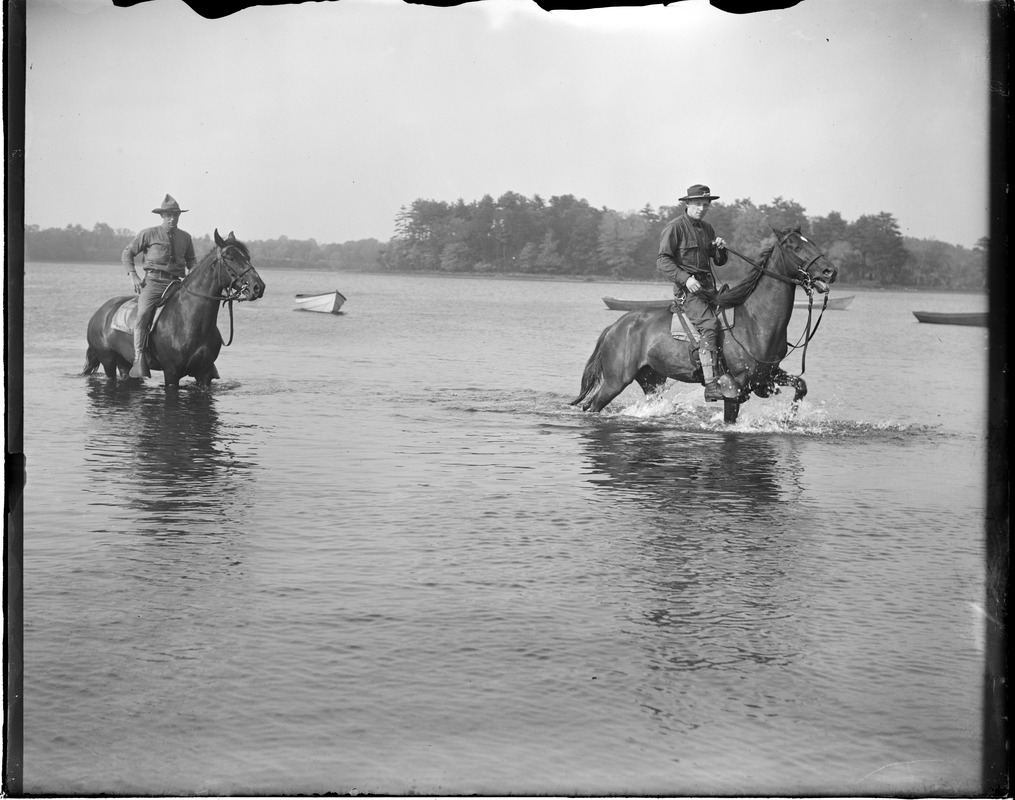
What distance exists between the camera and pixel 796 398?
33.7 ft

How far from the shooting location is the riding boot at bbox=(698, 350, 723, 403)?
10109 mm

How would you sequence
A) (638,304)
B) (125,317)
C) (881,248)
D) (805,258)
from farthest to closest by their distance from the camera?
(125,317), (638,304), (805,258), (881,248)

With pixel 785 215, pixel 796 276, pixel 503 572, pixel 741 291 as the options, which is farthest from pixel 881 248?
pixel 503 572

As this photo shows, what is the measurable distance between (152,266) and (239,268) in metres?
0.77

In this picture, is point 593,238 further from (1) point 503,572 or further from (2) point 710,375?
(1) point 503,572

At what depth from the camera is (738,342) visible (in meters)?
10.1

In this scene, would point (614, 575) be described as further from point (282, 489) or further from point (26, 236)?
point (26, 236)

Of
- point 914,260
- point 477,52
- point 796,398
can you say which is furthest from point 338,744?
point 796,398

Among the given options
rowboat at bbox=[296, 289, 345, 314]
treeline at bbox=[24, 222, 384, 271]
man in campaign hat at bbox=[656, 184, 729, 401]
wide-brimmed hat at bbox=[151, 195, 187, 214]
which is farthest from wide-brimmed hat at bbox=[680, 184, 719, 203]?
wide-brimmed hat at bbox=[151, 195, 187, 214]

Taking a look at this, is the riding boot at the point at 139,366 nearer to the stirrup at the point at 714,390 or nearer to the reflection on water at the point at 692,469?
the reflection on water at the point at 692,469

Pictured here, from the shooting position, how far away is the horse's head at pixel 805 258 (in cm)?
955

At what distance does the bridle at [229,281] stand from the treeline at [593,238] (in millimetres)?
1243

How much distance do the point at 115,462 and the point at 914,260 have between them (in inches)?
218

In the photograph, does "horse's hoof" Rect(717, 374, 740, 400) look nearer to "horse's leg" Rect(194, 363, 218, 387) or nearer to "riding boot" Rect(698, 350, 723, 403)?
"riding boot" Rect(698, 350, 723, 403)
